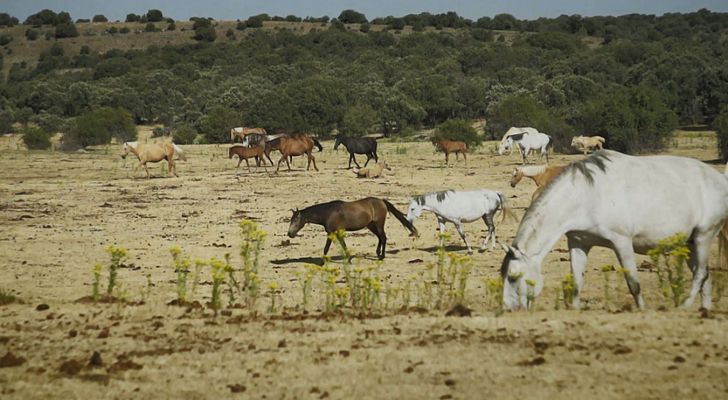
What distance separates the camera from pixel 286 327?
809 cm

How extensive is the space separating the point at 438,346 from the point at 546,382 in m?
1.23

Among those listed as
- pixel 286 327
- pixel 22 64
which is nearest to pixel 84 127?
pixel 286 327

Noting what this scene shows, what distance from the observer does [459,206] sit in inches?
642

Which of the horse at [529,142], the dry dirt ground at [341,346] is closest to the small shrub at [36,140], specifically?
the horse at [529,142]

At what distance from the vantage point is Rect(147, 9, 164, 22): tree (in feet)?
558

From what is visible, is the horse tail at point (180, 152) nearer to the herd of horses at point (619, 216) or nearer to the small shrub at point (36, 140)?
the small shrub at point (36, 140)

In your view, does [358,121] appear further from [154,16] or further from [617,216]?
[154,16]

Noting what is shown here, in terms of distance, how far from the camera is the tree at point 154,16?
170 metres

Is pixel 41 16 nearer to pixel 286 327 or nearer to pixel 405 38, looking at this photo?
pixel 405 38

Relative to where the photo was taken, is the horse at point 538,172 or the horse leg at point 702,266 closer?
the horse leg at point 702,266

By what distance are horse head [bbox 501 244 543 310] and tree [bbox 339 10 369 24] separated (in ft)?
551

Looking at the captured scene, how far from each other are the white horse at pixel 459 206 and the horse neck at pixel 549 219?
688 centimetres

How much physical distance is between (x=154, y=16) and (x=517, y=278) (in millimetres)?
171327

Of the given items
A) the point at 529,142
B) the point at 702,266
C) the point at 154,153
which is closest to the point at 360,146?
the point at 529,142
